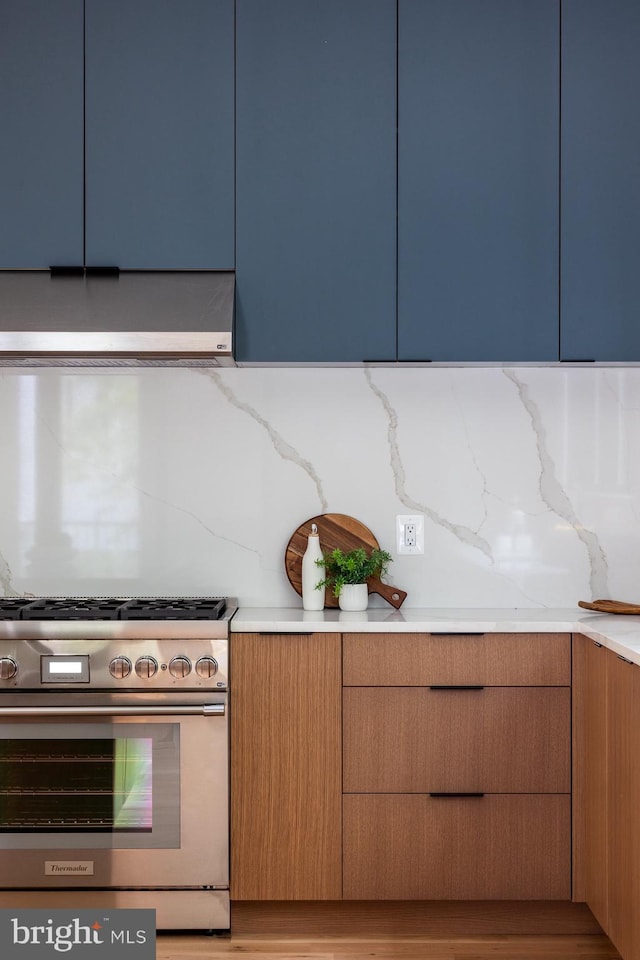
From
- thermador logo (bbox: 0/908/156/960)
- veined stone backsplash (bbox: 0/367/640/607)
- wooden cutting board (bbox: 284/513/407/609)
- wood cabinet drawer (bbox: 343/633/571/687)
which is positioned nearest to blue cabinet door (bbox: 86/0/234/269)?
veined stone backsplash (bbox: 0/367/640/607)

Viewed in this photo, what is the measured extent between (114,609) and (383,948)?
1.24 meters

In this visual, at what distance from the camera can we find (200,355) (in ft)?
7.80

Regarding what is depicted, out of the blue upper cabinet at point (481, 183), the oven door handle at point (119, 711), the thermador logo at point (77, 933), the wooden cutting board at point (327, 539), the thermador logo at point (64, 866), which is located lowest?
the thermador logo at point (77, 933)

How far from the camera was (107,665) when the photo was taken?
226 cm

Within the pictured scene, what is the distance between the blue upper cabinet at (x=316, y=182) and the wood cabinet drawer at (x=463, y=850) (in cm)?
135

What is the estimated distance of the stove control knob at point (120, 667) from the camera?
2.26 m

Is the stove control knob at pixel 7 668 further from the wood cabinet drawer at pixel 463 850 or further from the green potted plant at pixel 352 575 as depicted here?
the wood cabinet drawer at pixel 463 850

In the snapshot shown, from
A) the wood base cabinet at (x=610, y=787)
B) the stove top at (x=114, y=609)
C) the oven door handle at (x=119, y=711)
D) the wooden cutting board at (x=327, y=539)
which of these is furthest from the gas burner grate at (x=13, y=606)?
the wood base cabinet at (x=610, y=787)

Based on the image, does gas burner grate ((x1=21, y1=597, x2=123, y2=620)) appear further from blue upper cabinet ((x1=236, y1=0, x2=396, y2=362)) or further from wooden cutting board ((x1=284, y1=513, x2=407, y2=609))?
blue upper cabinet ((x1=236, y1=0, x2=396, y2=362))

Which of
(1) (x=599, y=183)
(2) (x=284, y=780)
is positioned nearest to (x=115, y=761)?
(2) (x=284, y=780)

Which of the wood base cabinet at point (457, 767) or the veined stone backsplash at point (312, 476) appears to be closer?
the wood base cabinet at point (457, 767)

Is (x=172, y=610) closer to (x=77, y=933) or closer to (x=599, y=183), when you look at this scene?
(x=77, y=933)

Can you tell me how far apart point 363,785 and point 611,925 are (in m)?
0.72

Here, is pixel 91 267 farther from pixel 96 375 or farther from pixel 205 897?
pixel 205 897
